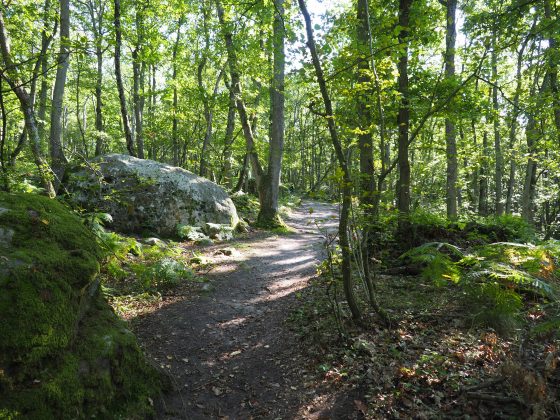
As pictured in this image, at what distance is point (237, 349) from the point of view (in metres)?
4.88

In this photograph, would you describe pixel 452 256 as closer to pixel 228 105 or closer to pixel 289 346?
Answer: pixel 289 346

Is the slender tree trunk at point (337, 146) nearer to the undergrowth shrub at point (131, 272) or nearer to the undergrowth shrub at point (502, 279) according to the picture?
the undergrowth shrub at point (502, 279)

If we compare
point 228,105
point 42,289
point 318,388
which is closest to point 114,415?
point 42,289

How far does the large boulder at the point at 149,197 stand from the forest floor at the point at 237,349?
3.22m

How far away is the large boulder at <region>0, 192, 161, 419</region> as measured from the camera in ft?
8.10

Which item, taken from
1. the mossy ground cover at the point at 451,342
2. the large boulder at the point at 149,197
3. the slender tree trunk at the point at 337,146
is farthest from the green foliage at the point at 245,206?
the slender tree trunk at the point at 337,146

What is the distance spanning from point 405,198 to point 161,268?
5163 mm

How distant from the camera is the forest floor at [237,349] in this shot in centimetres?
362

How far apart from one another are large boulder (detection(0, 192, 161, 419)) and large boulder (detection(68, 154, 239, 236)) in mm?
6385

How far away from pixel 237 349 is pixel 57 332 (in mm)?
2630

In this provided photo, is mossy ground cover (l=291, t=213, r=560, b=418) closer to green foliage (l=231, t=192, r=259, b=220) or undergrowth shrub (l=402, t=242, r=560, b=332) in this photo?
undergrowth shrub (l=402, t=242, r=560, b=332)

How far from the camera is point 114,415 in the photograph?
→ 2871 millimetres

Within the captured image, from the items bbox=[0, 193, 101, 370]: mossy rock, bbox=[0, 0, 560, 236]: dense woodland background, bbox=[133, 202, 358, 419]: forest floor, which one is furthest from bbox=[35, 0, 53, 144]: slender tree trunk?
bbox=[133, 202, 358, 419]: forest floor

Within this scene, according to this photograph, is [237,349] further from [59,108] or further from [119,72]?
[119,72]
